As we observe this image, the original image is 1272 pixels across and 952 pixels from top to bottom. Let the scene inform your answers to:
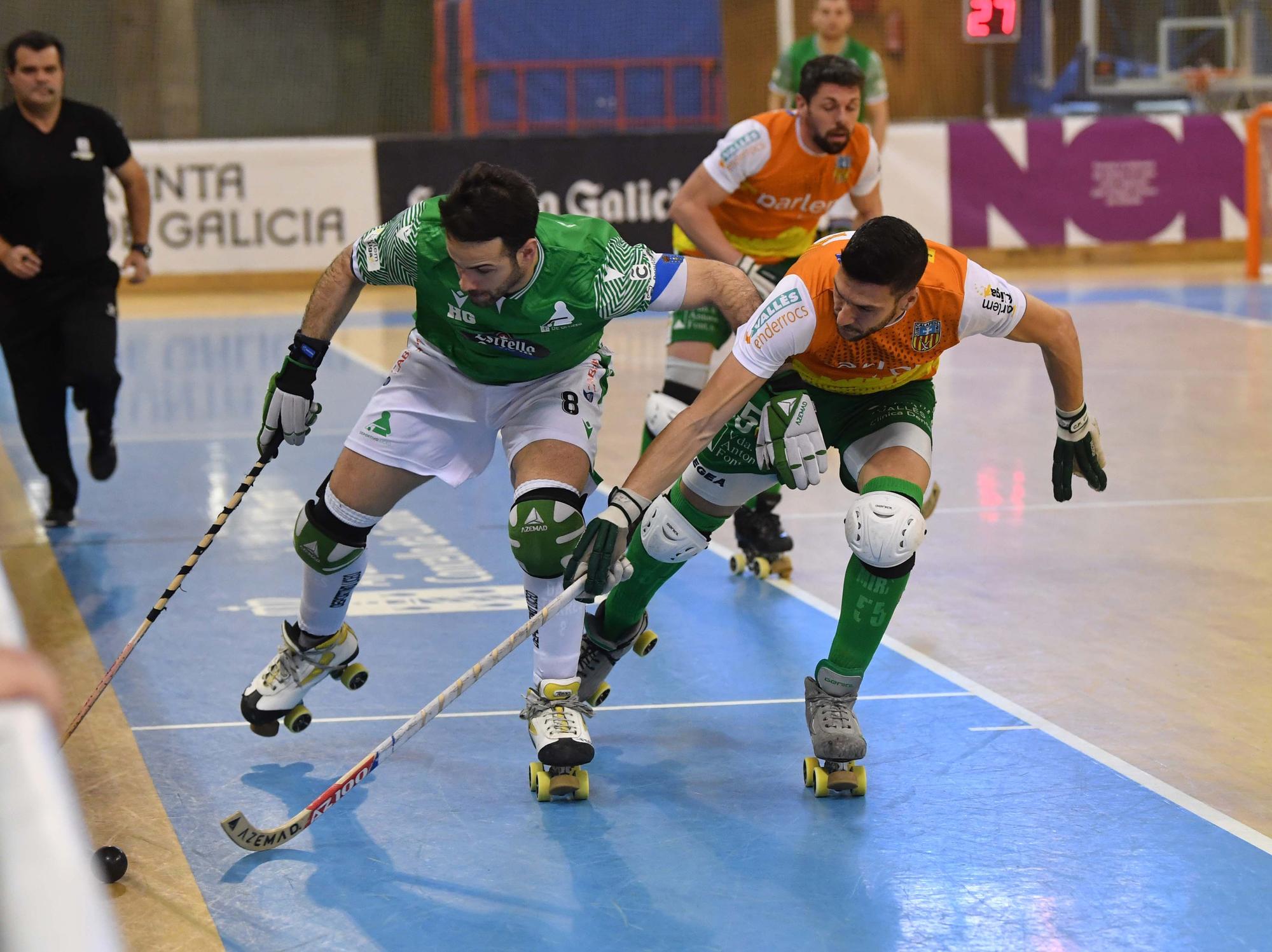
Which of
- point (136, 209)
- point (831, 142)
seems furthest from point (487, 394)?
point (136, 209)

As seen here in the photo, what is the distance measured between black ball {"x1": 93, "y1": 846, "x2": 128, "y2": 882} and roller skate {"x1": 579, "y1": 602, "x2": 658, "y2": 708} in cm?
146

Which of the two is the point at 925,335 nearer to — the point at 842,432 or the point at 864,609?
the point at 842,432

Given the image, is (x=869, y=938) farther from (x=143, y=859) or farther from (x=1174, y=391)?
(x=1174, y=391)

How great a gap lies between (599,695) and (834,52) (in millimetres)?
5945

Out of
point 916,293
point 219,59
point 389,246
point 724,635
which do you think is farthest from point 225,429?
point 219,59

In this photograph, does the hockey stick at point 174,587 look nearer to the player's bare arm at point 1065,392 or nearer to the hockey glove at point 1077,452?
the player's bare arm at point 1065,392

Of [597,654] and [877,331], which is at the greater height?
[877,331]

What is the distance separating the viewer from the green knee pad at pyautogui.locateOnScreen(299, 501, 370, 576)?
4238 millimetres

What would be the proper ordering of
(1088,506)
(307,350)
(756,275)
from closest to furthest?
(307,350) → (756,275) → (1088,506)

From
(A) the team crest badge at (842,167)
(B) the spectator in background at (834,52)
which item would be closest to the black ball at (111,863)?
(A) the team crest badge at (842,167)

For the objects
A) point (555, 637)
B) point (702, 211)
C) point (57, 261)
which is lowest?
point (555, 637)

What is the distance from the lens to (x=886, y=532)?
12.8ft

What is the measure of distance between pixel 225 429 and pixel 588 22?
12.6 m

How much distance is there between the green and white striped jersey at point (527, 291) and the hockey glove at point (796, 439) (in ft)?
1.51
